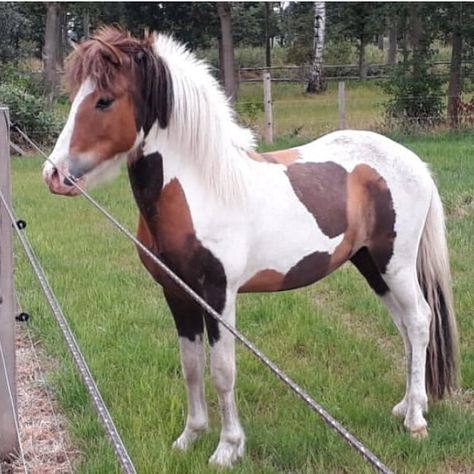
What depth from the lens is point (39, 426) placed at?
3.72m

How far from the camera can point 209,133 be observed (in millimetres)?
3189

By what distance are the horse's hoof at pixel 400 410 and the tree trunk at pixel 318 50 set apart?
21709 mm

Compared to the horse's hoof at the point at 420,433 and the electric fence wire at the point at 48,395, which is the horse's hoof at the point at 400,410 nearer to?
the horse's hoof at the point at 420,433

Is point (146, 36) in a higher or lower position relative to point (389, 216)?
higher

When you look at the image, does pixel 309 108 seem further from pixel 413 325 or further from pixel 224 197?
pixel 224 197

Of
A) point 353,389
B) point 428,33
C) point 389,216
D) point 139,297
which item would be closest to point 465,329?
point 353,389

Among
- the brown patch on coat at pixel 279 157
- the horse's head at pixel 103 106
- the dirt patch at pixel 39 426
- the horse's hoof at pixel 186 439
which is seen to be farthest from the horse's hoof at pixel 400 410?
the horse's head at pixel 103 106

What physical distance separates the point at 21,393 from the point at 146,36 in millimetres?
2024

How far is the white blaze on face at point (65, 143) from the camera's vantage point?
2.95 m

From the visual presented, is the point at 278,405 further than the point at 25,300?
No

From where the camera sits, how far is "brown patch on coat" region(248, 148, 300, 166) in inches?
138

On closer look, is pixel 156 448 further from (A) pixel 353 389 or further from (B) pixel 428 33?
(B) pixel 428 33

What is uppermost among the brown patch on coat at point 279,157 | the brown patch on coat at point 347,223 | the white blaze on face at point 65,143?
the white blaze on face at point 65,143

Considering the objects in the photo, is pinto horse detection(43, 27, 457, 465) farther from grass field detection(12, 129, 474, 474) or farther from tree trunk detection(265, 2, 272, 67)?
tree trunk detection(265, 2, 272, 67)
